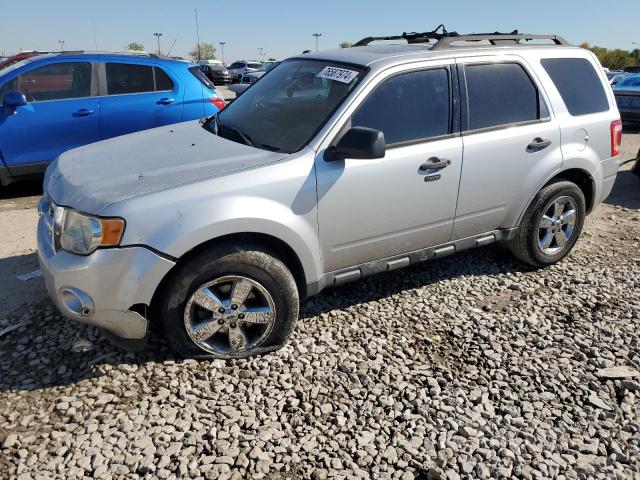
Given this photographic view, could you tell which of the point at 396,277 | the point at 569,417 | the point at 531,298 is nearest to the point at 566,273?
the point at 531,298

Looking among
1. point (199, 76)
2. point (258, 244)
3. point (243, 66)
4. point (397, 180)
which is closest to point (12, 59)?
point (199, 76)

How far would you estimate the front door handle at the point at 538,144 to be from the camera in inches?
157

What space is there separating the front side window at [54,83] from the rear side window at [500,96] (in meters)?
4.83

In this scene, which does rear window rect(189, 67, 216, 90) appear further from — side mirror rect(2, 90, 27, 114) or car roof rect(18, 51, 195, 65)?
side mirror rect(2, 90, 27, 114)

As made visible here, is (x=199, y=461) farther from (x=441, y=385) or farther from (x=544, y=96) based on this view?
(x=544, y=96)

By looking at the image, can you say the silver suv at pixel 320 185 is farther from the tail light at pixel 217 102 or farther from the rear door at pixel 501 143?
the tail light at pixel 217 102

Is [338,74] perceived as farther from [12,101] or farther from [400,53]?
[12,101]

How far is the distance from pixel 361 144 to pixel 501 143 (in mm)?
1386

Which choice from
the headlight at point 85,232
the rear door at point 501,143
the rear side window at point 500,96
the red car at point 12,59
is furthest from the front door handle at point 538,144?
the red car at point 12,59

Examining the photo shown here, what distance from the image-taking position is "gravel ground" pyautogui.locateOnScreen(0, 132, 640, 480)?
250cm

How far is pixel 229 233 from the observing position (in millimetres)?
2895

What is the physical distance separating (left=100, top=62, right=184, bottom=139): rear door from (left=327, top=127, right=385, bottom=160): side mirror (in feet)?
14.2

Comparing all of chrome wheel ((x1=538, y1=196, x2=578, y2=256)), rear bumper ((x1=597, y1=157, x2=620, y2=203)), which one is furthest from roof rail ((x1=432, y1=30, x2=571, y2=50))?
chrome wheel ((x1=538, y1=196, x2=578, y2=256))

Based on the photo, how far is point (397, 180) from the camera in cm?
341
